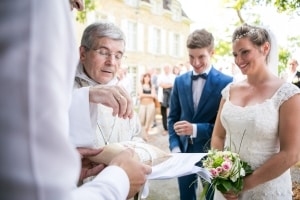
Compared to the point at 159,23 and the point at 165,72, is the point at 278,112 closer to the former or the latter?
the point at 165,72

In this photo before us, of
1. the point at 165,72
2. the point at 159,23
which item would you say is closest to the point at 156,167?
the point at 165,72

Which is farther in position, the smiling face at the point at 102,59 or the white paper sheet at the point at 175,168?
the smiling face at the point at 102,59

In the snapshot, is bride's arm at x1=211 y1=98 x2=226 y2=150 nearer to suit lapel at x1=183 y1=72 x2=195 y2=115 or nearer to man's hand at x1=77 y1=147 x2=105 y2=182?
suit lapel at x1=183 y1=72 x2=195 y2=115

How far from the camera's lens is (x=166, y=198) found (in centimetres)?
577

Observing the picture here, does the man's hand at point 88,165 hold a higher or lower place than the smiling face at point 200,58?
lower

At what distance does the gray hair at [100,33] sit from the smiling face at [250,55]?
1056mm

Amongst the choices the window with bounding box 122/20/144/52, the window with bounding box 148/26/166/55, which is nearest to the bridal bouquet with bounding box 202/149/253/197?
the window with bounding box 122/20/144/52

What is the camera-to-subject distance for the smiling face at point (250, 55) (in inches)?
108

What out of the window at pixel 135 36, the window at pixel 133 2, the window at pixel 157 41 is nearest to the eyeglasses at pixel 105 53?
the window at pixel 135 36

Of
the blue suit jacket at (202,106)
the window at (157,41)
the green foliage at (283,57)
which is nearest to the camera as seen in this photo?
the blue suit jacket at (202,106)

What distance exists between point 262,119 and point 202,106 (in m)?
1.05

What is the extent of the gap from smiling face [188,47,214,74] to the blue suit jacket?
10cm

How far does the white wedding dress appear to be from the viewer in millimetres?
2508

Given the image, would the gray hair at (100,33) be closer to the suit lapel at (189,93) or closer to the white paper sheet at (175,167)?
the white paper sheet at (175,167)
